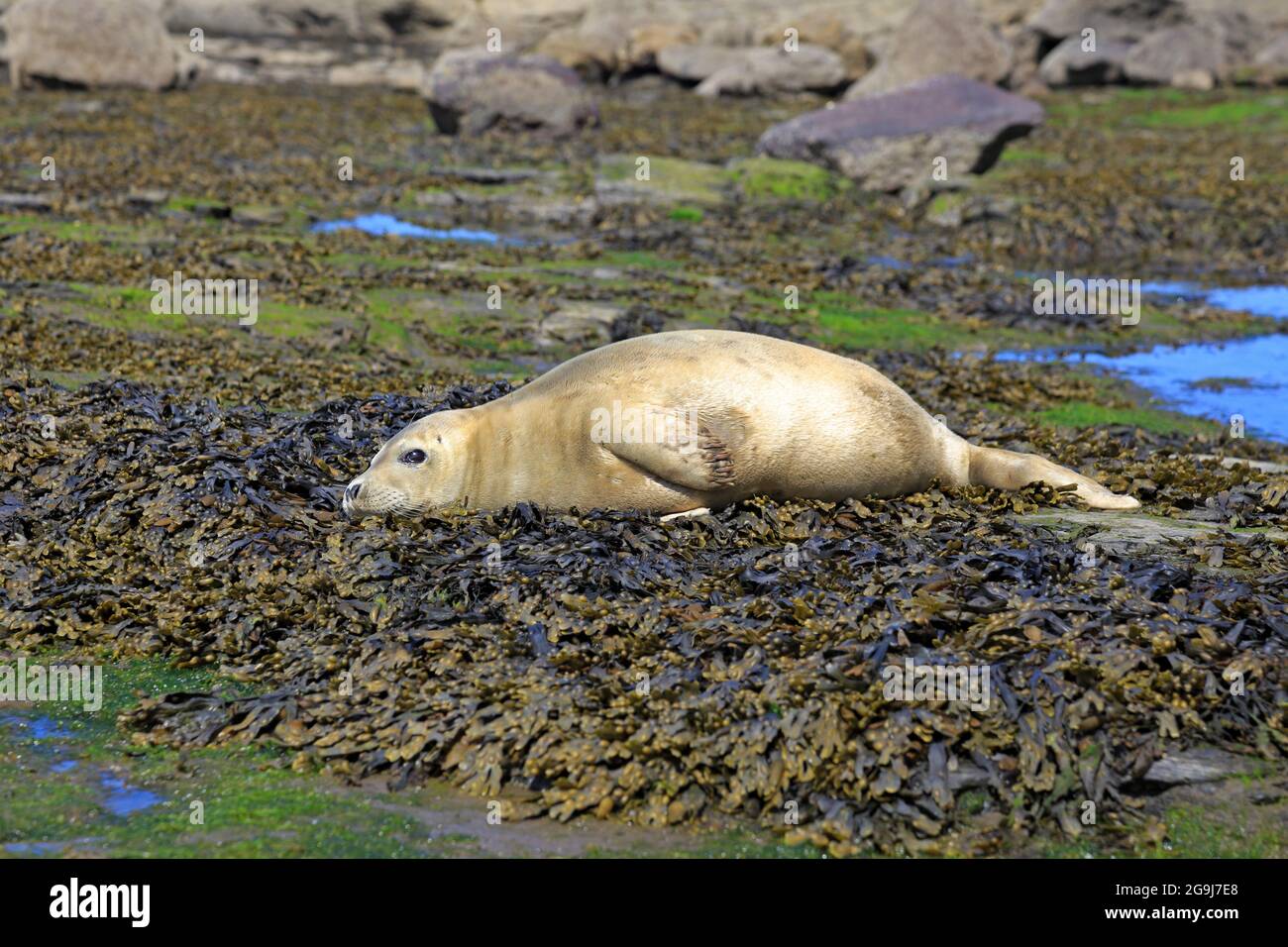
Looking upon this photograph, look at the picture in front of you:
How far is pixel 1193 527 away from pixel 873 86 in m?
23.4

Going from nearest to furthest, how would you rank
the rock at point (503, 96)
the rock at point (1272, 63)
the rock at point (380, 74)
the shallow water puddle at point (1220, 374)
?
the shallow water puddle at point (1220, 374), the rock at point (503, 96), the rock at point (1272, 63), the rock at point (380, 74)

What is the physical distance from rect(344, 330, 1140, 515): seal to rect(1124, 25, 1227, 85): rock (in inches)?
1211

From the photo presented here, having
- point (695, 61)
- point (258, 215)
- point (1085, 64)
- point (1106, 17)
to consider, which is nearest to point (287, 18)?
point (695, 61)

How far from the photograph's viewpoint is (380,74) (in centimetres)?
3709

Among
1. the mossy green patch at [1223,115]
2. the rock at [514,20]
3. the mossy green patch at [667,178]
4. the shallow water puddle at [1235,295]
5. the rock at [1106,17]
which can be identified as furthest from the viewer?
the rock at [514,20]

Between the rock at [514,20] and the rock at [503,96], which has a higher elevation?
the rock at [514,20]

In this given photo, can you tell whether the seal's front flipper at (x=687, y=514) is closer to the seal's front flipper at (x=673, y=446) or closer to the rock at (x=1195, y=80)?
the seal's front flipper at (x=673, y=446)

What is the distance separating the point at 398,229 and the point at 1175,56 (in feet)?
80.7

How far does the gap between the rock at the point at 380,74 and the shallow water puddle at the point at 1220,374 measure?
23.8 m

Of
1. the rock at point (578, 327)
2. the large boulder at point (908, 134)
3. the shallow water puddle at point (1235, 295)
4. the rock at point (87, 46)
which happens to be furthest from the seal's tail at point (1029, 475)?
the rock at point (87, 46)

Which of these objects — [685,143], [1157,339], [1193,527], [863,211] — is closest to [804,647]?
[1193,527]

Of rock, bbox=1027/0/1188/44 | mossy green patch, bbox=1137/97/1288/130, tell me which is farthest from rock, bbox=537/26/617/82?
mossy green patch, bbox=1137/97/1288/130

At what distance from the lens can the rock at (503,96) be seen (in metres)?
26.0

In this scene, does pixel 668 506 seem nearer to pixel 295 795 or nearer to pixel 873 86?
pixel 295 795
